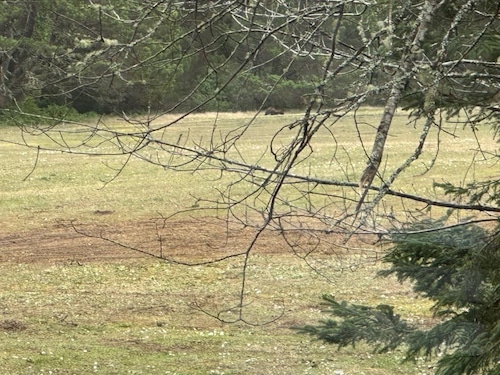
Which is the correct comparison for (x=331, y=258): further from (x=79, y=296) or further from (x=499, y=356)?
(x=499, y=356)

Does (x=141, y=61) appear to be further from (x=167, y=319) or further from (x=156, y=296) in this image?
(x=156, y=296)

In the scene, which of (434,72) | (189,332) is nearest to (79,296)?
(189,332)

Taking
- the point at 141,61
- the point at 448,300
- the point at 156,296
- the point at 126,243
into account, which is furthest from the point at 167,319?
the point at 141,61

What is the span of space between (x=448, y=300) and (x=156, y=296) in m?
5.44

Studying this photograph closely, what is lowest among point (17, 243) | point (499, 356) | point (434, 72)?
point (17, 243)

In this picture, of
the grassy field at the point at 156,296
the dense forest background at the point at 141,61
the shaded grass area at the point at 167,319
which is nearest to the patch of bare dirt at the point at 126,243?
the grassy field at the point at 156,296

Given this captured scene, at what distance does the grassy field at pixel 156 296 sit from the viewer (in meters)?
7.40

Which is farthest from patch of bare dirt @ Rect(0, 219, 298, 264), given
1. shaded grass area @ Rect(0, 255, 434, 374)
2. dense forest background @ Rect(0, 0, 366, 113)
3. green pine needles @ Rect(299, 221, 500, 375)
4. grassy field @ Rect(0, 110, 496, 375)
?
green pine needles @ Rect(299, 221, 500, 375)

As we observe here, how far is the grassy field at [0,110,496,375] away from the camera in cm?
740

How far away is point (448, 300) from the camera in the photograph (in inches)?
187

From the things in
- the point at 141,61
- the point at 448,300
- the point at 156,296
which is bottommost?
the point at 156,296

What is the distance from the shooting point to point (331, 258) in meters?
11.5

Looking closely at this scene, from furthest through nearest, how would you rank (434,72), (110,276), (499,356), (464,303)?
1. (110,276)
2. (464,303)
3. (499,356)
4. (434,72)

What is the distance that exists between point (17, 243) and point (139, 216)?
2641 mm
